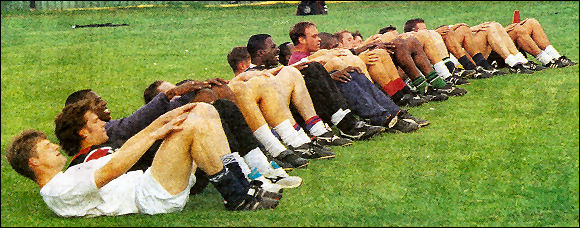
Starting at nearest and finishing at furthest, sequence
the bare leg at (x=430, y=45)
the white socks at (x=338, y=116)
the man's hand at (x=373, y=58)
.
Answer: the white socks at (x=338, y=116) < the man's hand at (x=373, y=58) < the bare leg at (x=430, y=45)

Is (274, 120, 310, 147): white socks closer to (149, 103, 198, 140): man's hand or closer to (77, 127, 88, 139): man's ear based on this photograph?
(149, 103, 198, 140): man's hand

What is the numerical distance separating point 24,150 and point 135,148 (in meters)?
0.64

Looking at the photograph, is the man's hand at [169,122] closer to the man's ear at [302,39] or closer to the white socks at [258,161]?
the white socks at [258,161]

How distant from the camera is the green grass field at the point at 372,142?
4.86 metres

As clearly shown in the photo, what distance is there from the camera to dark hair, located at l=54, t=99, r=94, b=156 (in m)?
4.96

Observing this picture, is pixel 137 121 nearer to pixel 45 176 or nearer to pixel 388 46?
pixel 45 176

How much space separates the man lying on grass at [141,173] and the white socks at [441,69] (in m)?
4.93

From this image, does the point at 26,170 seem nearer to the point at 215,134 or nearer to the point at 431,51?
the point at 215,134

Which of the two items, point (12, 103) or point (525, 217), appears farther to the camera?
point (12, 103)

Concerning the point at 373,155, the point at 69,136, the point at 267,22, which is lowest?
the point at 267,22

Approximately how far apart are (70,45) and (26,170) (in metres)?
9.05

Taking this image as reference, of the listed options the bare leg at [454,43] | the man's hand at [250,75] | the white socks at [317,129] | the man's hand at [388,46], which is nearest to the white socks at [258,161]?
the man's hand at [250,75]

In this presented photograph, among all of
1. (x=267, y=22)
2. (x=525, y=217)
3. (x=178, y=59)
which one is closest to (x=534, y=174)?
(x=525, y=217)

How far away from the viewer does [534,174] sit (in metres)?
5.68
